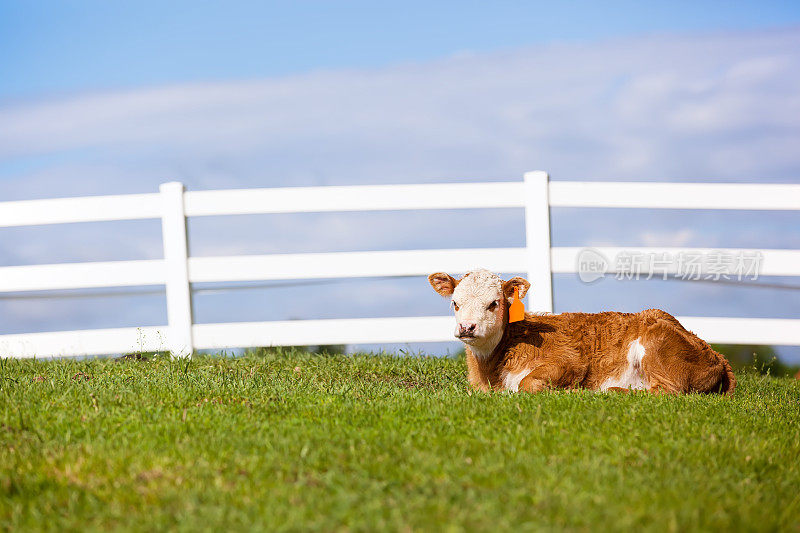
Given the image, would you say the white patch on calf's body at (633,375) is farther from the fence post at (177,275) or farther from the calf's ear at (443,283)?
the fence post at (177,275)

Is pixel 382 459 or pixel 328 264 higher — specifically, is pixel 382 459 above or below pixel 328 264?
below

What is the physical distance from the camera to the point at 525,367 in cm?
598

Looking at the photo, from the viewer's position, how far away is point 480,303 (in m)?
5.71

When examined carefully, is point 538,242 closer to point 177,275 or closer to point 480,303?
point 480,303

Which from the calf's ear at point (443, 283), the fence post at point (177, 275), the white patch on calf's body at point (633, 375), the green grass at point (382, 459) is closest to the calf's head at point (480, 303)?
the calf's ear at point (443, 283)

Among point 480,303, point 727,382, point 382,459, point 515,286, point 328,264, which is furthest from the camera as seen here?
point 328,264

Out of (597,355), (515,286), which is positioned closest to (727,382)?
(597,355)

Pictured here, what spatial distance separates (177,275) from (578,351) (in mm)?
4642

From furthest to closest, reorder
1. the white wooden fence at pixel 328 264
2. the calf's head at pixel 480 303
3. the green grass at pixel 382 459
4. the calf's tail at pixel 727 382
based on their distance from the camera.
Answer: the white wooden fence at pixel 328 264, the calf's tail at pixel 727 382, the calf's head at pixel 480 303, the green grass at pixel 382 459

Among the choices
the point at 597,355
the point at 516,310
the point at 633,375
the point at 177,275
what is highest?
the point at 177,275

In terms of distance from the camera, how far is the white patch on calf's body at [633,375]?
5980mm

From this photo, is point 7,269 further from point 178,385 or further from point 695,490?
point 695,490

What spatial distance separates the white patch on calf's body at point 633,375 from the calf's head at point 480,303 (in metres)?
0.94

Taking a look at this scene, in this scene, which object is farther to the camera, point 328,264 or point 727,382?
point 328,264
